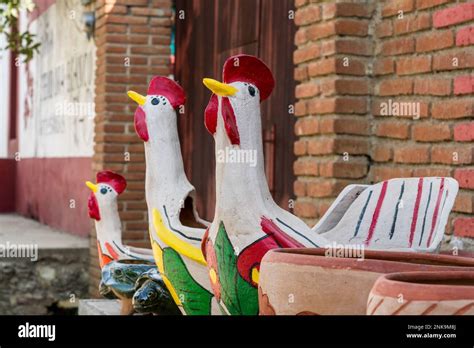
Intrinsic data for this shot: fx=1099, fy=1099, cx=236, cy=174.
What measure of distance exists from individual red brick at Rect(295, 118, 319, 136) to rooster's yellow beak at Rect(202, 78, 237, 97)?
1959 mm

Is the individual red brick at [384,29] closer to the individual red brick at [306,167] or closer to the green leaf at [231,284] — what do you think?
the individual red brick at [306,167]

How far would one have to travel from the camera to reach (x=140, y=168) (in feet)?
27.5

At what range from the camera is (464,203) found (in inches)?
161

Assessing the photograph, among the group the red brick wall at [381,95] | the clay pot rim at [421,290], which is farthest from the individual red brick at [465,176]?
the clay pot rim at [421,290]

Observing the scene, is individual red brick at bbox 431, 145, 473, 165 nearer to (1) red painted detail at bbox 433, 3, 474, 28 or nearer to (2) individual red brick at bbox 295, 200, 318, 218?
(1) red painted detail at bbox 433, 3, 474, 28

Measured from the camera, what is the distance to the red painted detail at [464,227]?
13.3ft

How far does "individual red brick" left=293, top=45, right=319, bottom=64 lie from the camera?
16.4 feet

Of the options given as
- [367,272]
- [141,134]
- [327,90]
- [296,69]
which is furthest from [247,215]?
[296,69]

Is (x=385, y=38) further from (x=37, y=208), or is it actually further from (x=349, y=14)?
(x=37, y=208)

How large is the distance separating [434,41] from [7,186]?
37.2 feet

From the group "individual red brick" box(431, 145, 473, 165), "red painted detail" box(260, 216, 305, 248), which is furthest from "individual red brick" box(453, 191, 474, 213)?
"red painted detail" box(260, 216, 305, 248)

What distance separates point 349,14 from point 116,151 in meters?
3.82

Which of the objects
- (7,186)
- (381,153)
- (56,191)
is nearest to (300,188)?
(381,153)
